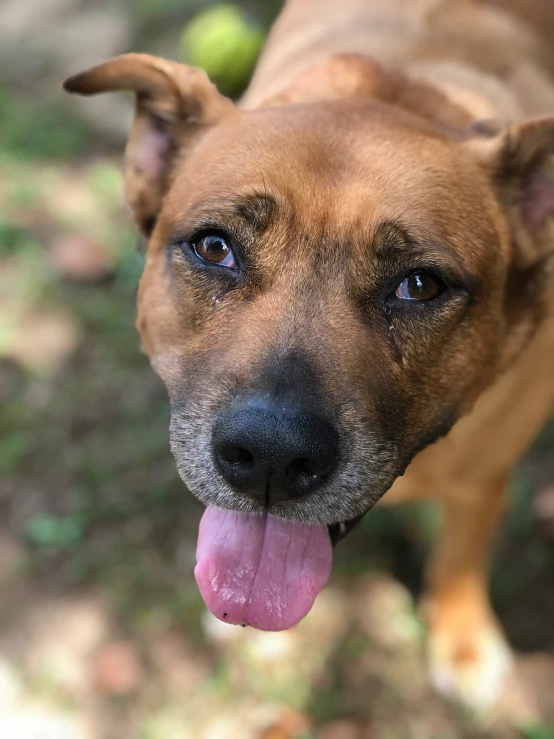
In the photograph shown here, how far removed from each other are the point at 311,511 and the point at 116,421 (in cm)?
249

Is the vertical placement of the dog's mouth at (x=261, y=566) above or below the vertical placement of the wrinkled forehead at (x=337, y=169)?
below

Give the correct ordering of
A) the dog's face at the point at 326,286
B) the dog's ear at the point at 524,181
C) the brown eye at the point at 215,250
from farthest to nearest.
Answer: the dog's ear at the point at 524,181
the brown eye at the point at 215,250
the dog's face at the point at 326,286

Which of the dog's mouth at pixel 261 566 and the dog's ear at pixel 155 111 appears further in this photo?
the dog's ear at pixel 155 111

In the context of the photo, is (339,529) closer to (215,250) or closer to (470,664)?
(215,250)

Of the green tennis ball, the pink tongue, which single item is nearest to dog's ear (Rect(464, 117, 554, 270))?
the pink tongue

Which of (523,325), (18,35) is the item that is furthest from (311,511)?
(18,35)

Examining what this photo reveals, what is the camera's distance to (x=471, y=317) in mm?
2527

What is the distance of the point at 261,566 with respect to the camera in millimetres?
2469

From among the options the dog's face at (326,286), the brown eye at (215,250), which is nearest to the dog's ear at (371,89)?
the dog's face at (326,286)

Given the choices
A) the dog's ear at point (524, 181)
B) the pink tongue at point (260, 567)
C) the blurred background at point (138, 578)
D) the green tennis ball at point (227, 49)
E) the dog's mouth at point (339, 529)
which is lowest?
the blurred background at point (138, 578)

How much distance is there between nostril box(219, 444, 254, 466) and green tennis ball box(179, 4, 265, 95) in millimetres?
3974

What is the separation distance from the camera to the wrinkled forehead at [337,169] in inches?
92.4

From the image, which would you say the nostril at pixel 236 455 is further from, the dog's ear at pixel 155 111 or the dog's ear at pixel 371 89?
the dog's ear at pixel 371 89

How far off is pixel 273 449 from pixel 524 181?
1.43 meters
